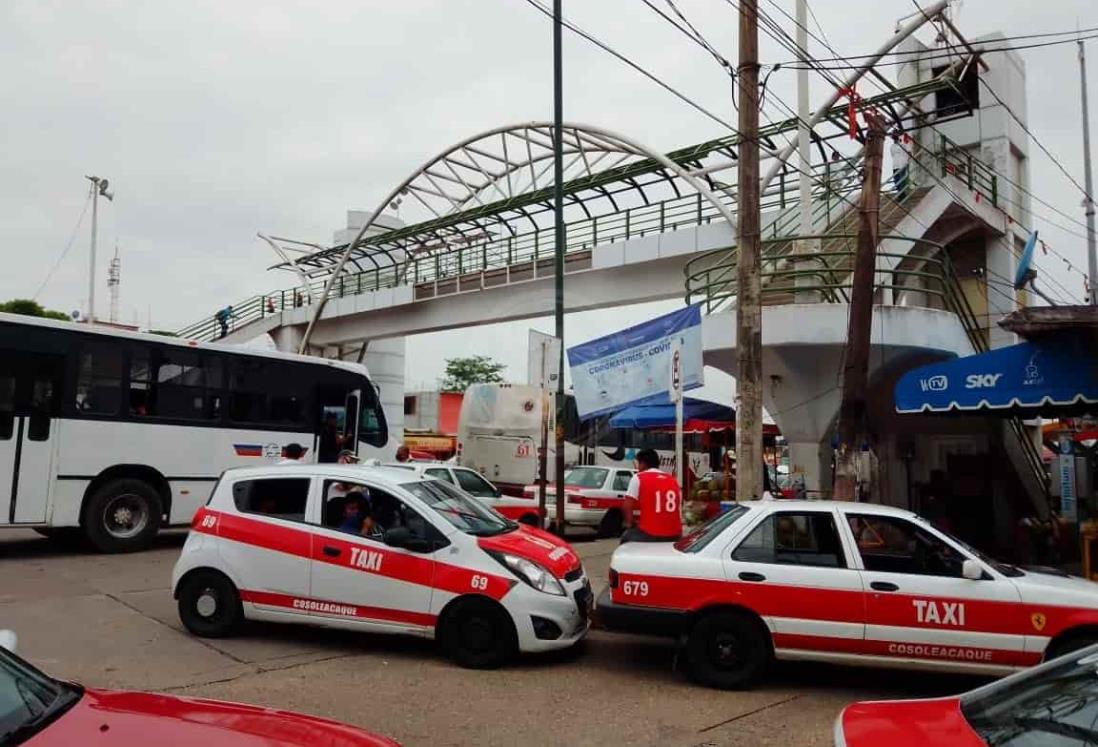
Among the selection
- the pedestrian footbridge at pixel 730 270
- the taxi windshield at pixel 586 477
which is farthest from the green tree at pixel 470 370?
the taxi windshield at pixel 586 477

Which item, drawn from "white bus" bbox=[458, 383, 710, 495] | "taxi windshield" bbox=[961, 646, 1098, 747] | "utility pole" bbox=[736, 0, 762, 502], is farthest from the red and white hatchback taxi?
"white bus" bbox=[458, 383, 710, 495]

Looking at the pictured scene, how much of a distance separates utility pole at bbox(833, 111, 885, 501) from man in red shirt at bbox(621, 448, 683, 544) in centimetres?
207

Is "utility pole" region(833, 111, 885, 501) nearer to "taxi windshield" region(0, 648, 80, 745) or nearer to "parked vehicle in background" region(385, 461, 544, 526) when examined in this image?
"parked vehicle in background" region(385, 461, 544, 526)

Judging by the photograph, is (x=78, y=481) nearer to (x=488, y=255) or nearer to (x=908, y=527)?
(x=908, y=527)

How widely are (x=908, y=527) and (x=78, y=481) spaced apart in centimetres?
1119

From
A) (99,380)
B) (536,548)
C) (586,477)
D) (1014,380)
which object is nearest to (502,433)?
(586,477)

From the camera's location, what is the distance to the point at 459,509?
7.68 meters

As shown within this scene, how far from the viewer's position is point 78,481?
40.1 ft

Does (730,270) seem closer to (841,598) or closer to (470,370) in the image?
(841,598)

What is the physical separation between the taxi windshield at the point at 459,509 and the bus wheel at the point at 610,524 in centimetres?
904

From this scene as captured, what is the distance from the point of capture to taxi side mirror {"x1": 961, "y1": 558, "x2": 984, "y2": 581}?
19.8 feet

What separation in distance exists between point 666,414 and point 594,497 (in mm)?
3168

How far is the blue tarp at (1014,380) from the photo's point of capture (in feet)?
29.5

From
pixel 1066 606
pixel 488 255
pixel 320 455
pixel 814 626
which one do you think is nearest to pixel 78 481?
pixel 320 455
